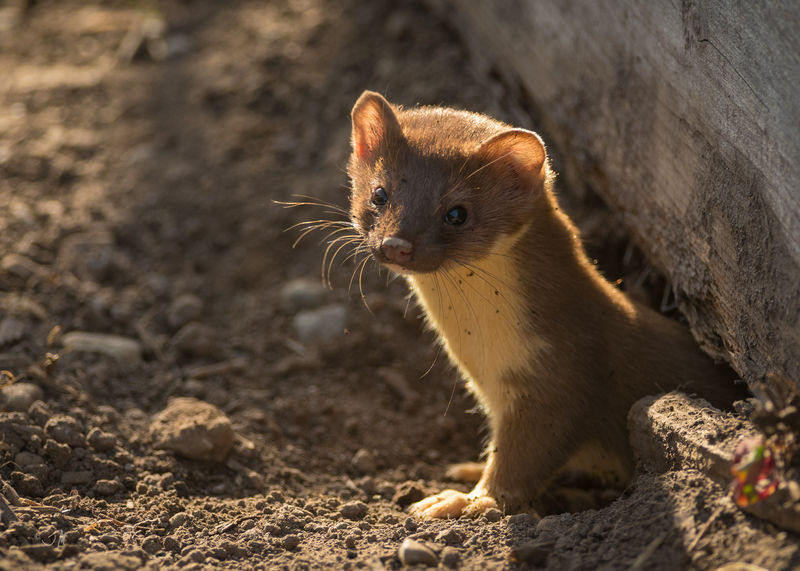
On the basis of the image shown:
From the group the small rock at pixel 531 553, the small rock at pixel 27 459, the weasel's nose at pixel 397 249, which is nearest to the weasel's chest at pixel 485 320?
the weasel's nose at pixel 397 249

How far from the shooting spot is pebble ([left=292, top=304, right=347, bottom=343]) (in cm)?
488

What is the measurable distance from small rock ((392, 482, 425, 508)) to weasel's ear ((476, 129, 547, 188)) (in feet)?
5.00

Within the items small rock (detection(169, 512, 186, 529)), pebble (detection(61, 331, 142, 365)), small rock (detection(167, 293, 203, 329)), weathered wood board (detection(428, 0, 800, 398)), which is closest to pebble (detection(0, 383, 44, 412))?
pebble (detection(61, 331, 142, 365))

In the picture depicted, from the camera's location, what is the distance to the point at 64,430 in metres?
3.54

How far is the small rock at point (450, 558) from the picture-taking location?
109 inches

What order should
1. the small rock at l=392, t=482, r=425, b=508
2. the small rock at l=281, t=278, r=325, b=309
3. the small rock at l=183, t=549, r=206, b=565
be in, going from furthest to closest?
the small rock at l=281, t=278, r=325, b=309 < the small rock at l=392, t=482, r=425, b=508 < the small rock at l=183, t=549, r=206, b=565

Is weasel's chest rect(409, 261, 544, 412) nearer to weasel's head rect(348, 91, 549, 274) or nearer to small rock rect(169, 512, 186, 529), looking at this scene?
weasel's head rect(348, 91, 549, 274)

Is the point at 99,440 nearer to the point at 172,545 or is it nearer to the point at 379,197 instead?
the point at 172,545

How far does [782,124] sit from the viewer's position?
261cm

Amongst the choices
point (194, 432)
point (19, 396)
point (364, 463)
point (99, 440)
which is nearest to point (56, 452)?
point (99, 440)

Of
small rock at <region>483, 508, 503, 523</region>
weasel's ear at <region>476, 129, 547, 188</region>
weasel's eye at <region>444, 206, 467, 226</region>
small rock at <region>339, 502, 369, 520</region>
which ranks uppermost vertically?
weasel's ear at <region>476, 129, 547, 188</region>

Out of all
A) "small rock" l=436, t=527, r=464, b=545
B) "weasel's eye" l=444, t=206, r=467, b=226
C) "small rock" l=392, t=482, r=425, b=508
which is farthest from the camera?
"small rock" l=392, t=482, r=425, b=508

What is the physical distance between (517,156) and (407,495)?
1650mm

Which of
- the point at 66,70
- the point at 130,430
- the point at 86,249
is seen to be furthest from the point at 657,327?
the point at 66,70
